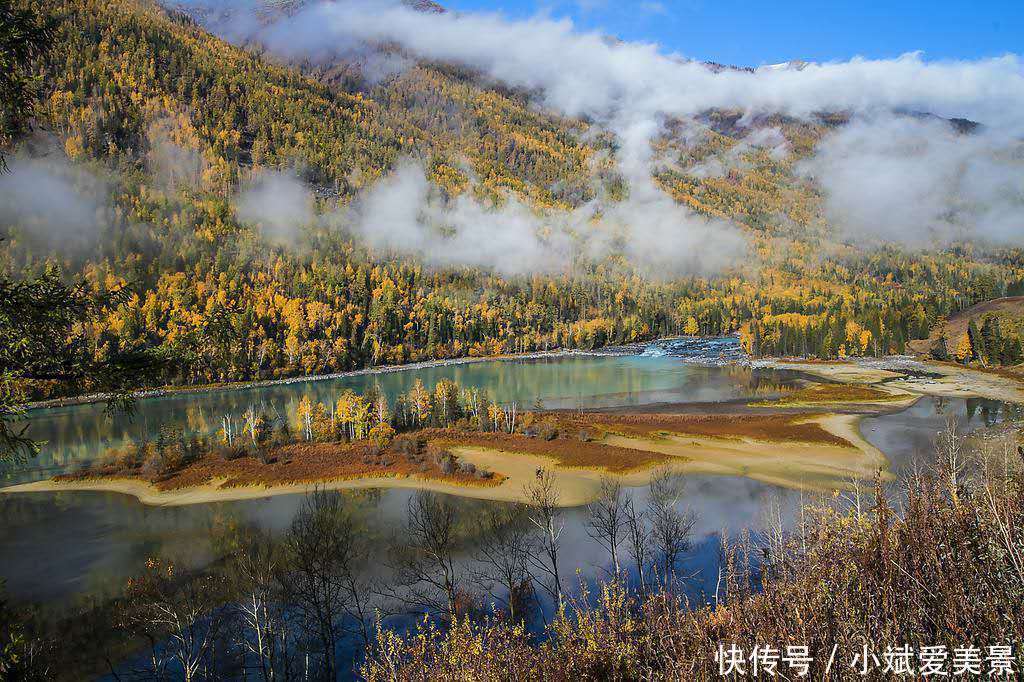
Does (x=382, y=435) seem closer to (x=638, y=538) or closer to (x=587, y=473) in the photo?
(x=587, y=473)

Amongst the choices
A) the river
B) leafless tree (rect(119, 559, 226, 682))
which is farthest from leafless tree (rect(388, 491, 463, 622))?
leafless tree (rect(119, 559, 226, 682))

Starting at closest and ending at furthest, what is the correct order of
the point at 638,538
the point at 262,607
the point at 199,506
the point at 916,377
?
the point at 262,607 → the point at 638,538 → the point at 199,506 → the point at 916,377

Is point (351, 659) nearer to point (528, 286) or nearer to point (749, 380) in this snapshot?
point (749, 380)

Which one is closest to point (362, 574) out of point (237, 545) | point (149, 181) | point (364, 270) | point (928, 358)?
point (237, 545)

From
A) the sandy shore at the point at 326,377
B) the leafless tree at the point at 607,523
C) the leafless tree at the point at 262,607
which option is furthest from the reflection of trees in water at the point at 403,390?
the leafless tree at the point at 607,523

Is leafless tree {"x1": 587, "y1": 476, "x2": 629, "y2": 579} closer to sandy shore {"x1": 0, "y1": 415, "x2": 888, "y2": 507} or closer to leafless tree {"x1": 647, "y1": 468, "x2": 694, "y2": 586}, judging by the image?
leafless tree {"x1": 647, "y1": 468, "x2": 694, "y2": 586}

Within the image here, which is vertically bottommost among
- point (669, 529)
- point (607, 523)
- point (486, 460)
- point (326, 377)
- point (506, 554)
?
point (486, 460)

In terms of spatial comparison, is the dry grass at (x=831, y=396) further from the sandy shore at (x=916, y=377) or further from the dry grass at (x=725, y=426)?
the dry grass at (x=725, y=426)

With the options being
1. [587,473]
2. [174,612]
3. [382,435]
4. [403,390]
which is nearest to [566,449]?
[587,473]
